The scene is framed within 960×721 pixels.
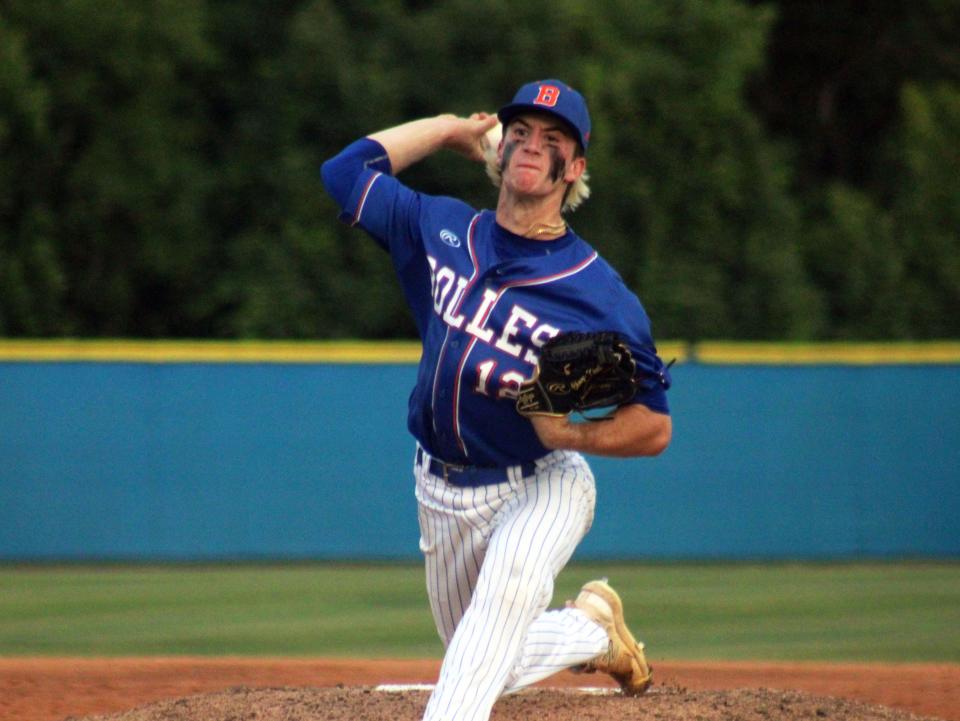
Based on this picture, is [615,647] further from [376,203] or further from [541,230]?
[376,203]

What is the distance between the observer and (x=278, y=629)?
6645 millimetres

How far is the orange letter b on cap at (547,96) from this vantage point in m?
3.49

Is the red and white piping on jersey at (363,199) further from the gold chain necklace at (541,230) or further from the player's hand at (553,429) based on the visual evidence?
the player's hand at (553,429)

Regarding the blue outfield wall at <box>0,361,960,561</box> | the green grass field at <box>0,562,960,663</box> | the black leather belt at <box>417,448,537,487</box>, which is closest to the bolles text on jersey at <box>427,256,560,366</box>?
the black leather belt at <box>417,448,537,487</box>

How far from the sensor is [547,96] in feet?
11.5

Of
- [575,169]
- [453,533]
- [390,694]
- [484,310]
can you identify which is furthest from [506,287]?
[390,694]

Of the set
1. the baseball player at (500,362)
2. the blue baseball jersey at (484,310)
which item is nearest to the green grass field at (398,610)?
the baseball player at (500,362)

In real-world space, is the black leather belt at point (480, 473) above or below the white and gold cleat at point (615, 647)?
above

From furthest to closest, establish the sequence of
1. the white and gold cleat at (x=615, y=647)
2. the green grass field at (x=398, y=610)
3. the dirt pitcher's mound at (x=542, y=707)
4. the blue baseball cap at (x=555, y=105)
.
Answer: the green grass field at (x=398, y=610) < the white and gold cleat at (x=615, y=647) < the dirt pitcher's mound at (x=542, y=707) < the blue baseball cap at (x=555, y=105)

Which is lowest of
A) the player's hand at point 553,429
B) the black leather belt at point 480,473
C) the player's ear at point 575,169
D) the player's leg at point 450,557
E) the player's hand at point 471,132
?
the player's leg at point 450,557

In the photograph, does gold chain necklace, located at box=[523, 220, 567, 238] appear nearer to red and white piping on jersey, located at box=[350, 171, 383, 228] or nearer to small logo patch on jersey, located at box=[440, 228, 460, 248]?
small logo patch on jersey, located at box=[440, 228, 460, 248]

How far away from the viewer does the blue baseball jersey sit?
3484mm

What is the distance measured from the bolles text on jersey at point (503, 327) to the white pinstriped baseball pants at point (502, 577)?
35cm

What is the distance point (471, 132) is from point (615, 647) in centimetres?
154
